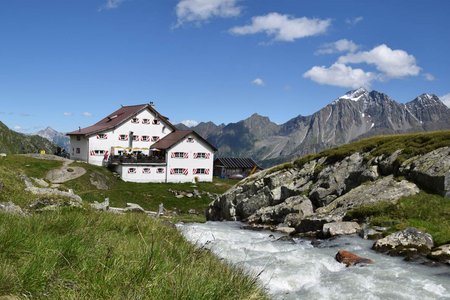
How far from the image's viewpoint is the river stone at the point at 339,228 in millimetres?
20094

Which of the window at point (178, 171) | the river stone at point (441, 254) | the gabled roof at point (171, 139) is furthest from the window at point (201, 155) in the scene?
the river stone at point (441, 254)

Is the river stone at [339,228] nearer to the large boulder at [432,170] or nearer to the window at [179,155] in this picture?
the large boulder at [432,170]

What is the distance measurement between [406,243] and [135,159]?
214 ft

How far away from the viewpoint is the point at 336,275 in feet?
43.6

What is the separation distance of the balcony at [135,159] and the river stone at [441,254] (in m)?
65.8

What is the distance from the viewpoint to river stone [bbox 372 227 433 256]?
16.0 meters

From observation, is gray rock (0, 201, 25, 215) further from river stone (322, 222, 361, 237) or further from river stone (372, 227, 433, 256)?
river stone (322, 222, 361, 237)

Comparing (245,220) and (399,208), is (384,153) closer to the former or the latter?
(399,208)

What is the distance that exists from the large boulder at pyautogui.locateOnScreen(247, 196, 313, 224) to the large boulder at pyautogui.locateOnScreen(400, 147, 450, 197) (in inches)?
242

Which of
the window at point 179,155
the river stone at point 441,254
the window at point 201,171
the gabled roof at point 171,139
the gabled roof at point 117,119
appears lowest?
the window at point 201,171

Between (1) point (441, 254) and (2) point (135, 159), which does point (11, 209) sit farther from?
(2) point (135, 159)

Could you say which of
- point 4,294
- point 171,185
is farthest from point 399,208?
point 171,185

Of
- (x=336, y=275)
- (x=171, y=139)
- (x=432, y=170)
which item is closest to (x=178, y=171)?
(x=171, y=139)

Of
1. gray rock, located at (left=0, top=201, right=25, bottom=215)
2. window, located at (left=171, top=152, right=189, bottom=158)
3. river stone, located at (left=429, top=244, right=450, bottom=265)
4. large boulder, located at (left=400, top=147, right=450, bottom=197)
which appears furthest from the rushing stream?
window, located at (left=171, top=152, right=189, bottom=158)
